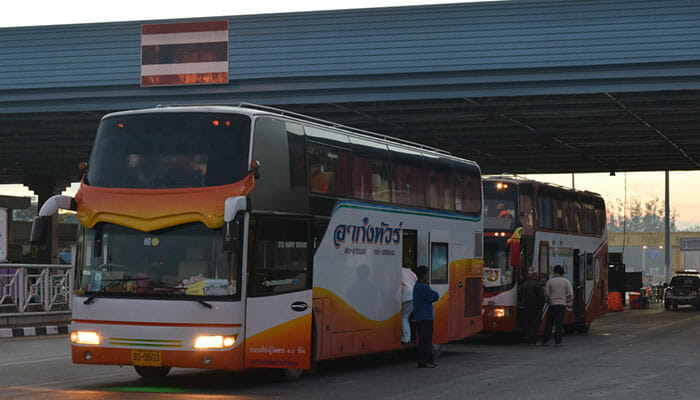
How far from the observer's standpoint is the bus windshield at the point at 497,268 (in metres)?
23.8

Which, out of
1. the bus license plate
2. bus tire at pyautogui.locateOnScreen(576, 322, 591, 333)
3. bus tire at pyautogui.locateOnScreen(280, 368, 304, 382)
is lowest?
bus tire at pyautogui.locateOnScreen(576, 322, 591, 333)

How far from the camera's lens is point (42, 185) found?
189ft

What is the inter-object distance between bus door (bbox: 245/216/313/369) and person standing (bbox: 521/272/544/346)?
9.90 metres

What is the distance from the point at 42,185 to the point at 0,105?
2591 centimetres

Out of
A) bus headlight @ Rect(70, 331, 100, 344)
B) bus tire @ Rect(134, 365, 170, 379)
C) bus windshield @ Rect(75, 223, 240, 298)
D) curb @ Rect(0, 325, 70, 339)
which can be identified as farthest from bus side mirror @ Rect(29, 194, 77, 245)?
curb @ Rect(0, 325, 70, 339)

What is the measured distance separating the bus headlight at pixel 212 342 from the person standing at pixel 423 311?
486 centimetres

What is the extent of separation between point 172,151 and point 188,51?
686 inches

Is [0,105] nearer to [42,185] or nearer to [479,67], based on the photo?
[479,67]

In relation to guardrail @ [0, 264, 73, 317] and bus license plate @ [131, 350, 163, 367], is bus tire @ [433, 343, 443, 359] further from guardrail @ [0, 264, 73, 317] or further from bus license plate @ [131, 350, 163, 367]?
guardrail @ [0, 264, 73, 317]

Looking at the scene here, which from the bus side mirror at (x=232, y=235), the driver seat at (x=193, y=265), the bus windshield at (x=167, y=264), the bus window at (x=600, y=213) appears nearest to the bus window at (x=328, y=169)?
the bus side mirror at (x=232, y=235)

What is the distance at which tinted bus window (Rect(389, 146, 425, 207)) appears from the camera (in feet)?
56.6

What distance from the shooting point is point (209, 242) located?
12.9m

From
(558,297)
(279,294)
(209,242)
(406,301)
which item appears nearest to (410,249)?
(406,301)

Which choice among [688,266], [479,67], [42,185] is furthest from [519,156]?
[688,266]
